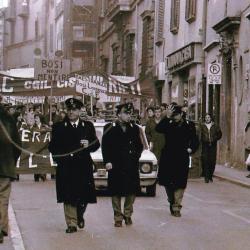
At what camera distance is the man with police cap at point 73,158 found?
468 inches

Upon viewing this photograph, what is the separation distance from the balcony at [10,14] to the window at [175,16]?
6413cm

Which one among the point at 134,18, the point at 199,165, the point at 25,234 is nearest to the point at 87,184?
the point at 25,234

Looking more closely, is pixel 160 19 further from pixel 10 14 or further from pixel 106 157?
pixel 10 14

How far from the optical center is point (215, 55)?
3180cm

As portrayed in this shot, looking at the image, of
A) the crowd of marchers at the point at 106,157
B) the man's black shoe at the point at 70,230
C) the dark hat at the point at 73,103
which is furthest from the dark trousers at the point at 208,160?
the man's black shoe at the point at 70,230

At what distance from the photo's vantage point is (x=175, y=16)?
123 ft

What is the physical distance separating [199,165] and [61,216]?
10351mm

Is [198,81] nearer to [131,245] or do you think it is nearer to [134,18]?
[134,18]

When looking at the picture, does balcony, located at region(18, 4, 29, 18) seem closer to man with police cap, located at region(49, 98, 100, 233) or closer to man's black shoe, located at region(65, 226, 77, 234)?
man with police cap, located at region(49, 98, 100, 233)

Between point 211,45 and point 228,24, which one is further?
point 211,45

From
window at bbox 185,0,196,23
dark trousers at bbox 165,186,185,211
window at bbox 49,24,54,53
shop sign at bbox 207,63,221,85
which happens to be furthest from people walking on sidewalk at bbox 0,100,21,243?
window at bbox 49,24,54,53

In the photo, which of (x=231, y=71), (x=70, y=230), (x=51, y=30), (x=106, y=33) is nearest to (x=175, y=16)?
(x=231, y=71)

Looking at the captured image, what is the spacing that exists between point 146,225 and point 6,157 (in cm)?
271

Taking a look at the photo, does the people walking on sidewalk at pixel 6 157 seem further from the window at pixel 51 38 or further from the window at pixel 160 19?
the window at pixel 51 38
